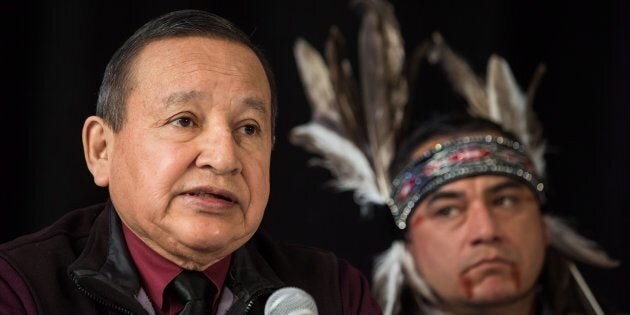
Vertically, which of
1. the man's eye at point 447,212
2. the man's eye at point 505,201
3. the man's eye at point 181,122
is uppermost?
the man's eye at point 181,122

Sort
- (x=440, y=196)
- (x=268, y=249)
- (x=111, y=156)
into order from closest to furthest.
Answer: (x=111, y=156) → (x=268, y=249) → (x=440, y=196)

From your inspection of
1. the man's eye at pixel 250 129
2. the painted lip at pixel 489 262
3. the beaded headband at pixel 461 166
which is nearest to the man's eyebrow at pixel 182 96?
the man's eye at pixel 250 129

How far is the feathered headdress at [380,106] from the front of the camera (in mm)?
3344

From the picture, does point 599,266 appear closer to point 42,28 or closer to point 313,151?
point 313,151

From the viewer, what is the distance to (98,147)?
69.4 inches

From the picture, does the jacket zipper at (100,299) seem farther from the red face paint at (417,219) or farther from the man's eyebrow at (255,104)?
the red face paint at (417,219)

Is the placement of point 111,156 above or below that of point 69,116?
above

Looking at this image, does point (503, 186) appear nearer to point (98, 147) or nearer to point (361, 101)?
point (361, 101)

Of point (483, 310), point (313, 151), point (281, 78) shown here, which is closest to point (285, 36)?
point (281, 78)

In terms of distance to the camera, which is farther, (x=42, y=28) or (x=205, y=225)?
(x=42, y=28)

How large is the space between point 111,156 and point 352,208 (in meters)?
1.72

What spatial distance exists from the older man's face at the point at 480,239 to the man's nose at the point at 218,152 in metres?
1.56

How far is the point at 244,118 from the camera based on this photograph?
1664mm

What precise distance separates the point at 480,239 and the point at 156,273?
158 cm
